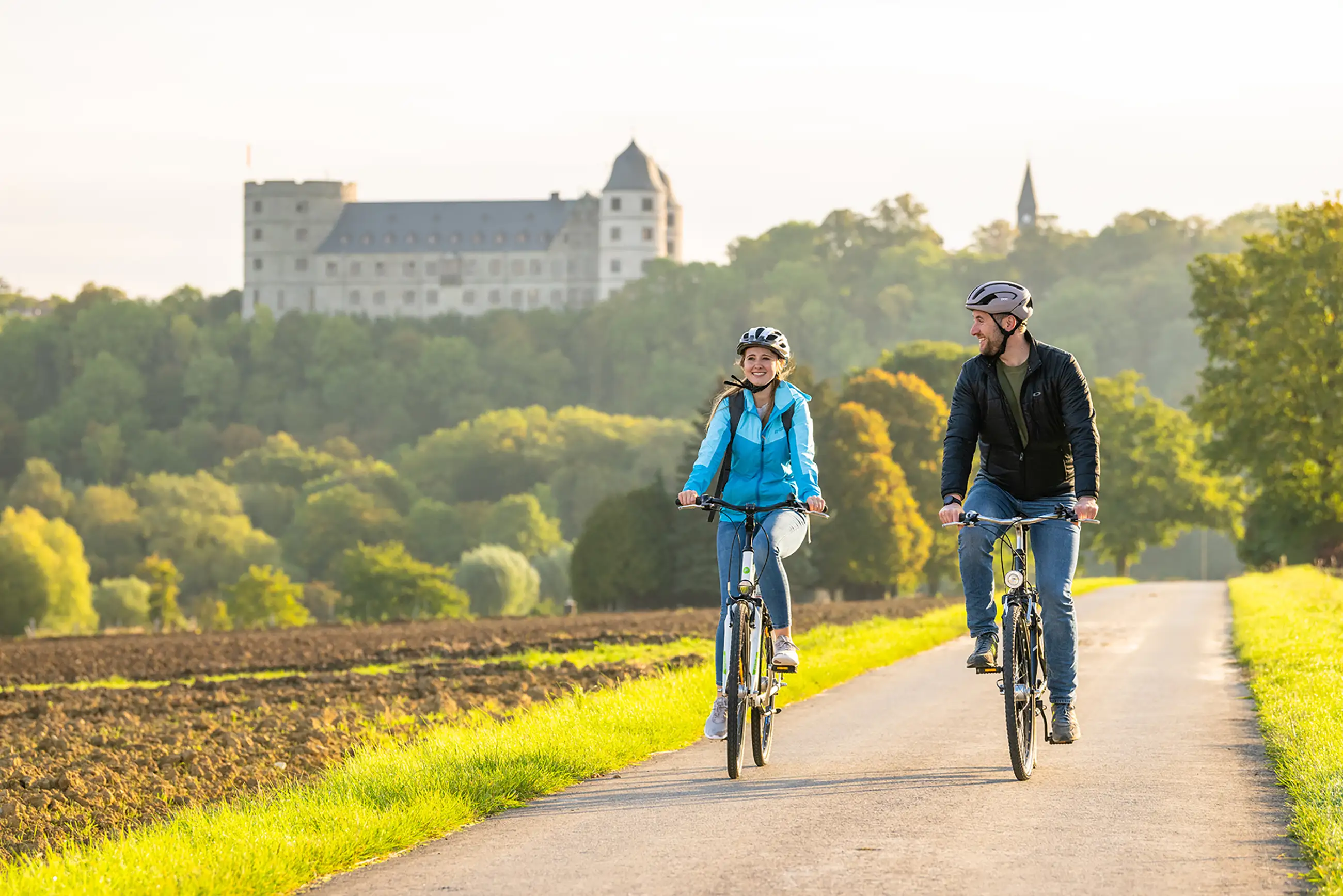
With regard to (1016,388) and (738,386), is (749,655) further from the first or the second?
(1016,388)

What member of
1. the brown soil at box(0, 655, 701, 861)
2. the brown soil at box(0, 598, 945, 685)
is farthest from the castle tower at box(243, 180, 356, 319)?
the brown soil at box(0, 655, 701, 861)

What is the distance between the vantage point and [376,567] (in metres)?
67.8

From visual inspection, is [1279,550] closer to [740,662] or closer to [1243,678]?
→ [1243,678]

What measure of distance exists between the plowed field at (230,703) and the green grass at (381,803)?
120 centimetres

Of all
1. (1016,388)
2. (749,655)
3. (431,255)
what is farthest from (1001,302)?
(431,255)

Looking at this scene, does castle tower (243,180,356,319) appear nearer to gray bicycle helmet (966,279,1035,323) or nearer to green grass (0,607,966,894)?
green grass (0,607,966,894)

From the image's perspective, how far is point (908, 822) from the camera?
6.99 m

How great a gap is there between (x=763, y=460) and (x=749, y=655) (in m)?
0.95

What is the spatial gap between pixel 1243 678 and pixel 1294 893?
Result: 896cm

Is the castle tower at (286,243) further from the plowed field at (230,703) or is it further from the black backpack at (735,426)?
the black backpack at (735,426)

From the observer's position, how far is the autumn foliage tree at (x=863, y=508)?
183 ft

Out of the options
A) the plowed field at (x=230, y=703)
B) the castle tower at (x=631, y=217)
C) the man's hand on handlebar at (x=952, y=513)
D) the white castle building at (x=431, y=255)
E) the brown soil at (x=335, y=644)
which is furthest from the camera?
the white castle building at (x=431, y=255)

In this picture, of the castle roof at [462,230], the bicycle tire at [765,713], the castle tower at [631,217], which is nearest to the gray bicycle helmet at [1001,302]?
the bicycle tire at [765,713]

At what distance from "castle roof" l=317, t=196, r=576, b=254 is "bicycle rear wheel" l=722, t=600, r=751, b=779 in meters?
170
